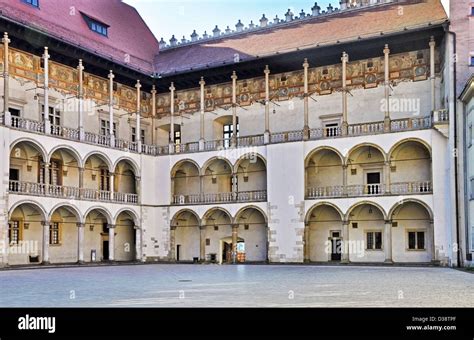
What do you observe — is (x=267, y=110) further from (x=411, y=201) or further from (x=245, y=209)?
(x=411, y=201)

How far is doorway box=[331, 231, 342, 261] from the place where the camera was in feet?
105

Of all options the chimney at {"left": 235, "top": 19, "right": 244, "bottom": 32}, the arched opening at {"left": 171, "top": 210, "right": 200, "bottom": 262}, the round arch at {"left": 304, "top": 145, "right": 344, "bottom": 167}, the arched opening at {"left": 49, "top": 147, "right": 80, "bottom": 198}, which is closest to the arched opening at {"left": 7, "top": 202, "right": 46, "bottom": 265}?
the arched opening at {"left": 49, "top": 147, "right": 80, "bottom": 198}

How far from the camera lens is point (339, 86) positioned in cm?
3209

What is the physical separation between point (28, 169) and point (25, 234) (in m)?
3.12

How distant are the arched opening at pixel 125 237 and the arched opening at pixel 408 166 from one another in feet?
47.2

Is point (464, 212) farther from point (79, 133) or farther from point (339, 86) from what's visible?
point (79, 133)

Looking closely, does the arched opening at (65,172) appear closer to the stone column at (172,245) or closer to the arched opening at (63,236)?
the arched opening at (63,236)

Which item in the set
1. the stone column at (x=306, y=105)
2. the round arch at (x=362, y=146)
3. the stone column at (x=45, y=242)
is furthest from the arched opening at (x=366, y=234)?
the stone column at (x=45, y=242)

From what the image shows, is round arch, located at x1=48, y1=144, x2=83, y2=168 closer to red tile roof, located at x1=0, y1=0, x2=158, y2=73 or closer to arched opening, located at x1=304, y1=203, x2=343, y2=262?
red tile roof, located at x1=0, y1=0, x2=158, y2=73

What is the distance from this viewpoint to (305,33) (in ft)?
110

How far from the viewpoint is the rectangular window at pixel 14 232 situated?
2883 cm

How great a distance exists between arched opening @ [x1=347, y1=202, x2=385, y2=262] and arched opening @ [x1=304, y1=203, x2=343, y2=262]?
2.67 ft

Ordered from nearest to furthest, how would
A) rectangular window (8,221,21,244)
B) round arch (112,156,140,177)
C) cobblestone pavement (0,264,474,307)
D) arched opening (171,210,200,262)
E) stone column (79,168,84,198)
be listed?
cobblestone pavement (0,264,474,307), rectangular window (8,221,21,244), stone column (79,168,84,198), round arch (112,156,140,177), arched opening (171,210,200,262)
